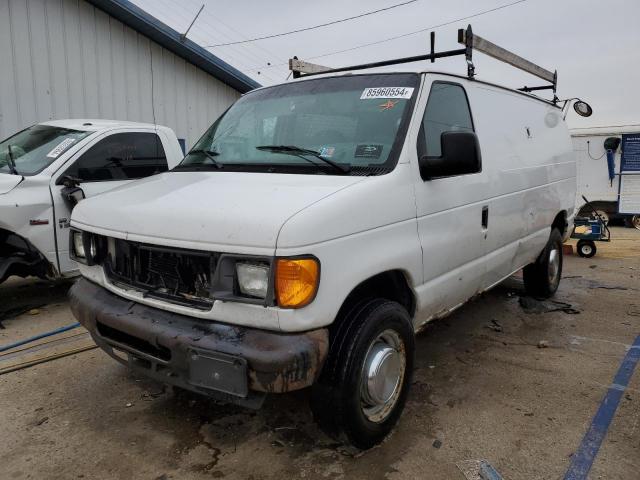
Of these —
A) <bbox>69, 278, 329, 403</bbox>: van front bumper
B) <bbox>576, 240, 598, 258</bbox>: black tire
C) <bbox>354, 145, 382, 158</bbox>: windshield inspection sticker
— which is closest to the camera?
<bbox>69, 278, 329, 403</bbox>: van front bumper

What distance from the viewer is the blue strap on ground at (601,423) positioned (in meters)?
2.64

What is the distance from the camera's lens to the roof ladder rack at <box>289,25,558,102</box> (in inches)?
150

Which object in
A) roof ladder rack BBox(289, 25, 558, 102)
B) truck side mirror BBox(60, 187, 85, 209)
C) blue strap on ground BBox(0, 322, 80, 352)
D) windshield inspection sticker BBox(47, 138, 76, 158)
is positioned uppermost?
roof ladder rack BBox(289, 25, 558, 102)

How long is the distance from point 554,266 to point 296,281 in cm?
464

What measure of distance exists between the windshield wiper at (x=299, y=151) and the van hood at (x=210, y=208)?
0.11m

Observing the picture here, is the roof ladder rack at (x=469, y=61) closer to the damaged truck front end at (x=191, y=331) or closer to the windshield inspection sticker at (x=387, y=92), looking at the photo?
the windshield inspection sticker at (x=387, y=92)

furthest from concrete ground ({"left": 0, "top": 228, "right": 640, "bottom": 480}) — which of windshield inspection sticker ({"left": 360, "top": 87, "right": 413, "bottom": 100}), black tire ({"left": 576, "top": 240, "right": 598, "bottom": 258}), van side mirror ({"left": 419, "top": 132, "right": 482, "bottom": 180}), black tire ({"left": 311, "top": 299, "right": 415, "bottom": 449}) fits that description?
black tire ({"left": 576, "top": 240, "right": 598, "bottom": 258})

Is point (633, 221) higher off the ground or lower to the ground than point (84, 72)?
lower

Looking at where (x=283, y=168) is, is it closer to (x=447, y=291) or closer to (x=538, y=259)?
(x=447, y=291)

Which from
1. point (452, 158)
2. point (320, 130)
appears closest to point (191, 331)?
point (320, 130)

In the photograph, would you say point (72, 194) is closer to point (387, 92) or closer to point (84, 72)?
point (387, 92)

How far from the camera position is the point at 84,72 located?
9.20m

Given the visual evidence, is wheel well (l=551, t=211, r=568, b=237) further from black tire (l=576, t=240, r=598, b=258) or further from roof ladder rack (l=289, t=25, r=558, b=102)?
black tire (l=576, t=240, r=598, b=258)

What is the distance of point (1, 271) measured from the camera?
4.74 m
